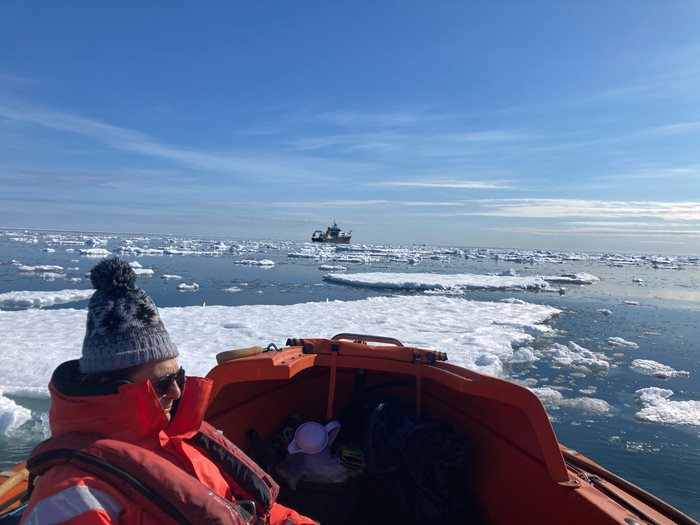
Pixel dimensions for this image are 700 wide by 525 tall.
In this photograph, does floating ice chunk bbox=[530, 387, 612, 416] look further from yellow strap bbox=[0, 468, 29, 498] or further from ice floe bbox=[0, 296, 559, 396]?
yellow strap bbox=[0, 468, 29, 498]

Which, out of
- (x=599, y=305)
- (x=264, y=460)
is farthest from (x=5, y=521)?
(x=599, y=305)

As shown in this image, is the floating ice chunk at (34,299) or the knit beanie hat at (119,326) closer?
the knit beanie hat at (119,326)

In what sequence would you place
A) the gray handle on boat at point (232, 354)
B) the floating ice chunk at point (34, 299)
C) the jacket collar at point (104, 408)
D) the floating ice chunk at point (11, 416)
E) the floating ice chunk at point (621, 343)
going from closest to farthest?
the jacket collar at point (104, 408) < the gray handle on boat at point (232, 354) < the floating ice chunk at point (11, 416) < the floating ice chunk at point (621, 343) < the floating ice chunk at point (34, 299)

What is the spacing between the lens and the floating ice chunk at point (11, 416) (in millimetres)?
4945

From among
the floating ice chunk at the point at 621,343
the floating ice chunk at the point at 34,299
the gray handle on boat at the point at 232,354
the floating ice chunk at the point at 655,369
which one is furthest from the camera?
the floating ice chunk at the point at 34,299

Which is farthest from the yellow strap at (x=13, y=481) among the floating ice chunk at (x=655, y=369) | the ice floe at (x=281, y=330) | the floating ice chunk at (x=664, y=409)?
the floating ice chunk at (x=655, y=369)

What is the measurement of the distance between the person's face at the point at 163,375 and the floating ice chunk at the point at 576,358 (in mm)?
8314

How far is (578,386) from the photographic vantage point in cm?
739

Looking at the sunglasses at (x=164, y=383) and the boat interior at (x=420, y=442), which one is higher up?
the sunglasses at (x=164, y=383)

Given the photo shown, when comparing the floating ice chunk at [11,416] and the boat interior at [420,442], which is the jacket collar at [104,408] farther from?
the floating ice chunk at [11,416]

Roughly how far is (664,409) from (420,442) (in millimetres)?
5342

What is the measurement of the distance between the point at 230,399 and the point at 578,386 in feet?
20.3

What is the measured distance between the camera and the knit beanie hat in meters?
1.27

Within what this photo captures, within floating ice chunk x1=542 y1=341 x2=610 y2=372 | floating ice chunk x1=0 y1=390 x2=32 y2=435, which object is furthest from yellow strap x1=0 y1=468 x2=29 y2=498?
floating ice chunk x1=542 y1=341 x2=610 y2=372
